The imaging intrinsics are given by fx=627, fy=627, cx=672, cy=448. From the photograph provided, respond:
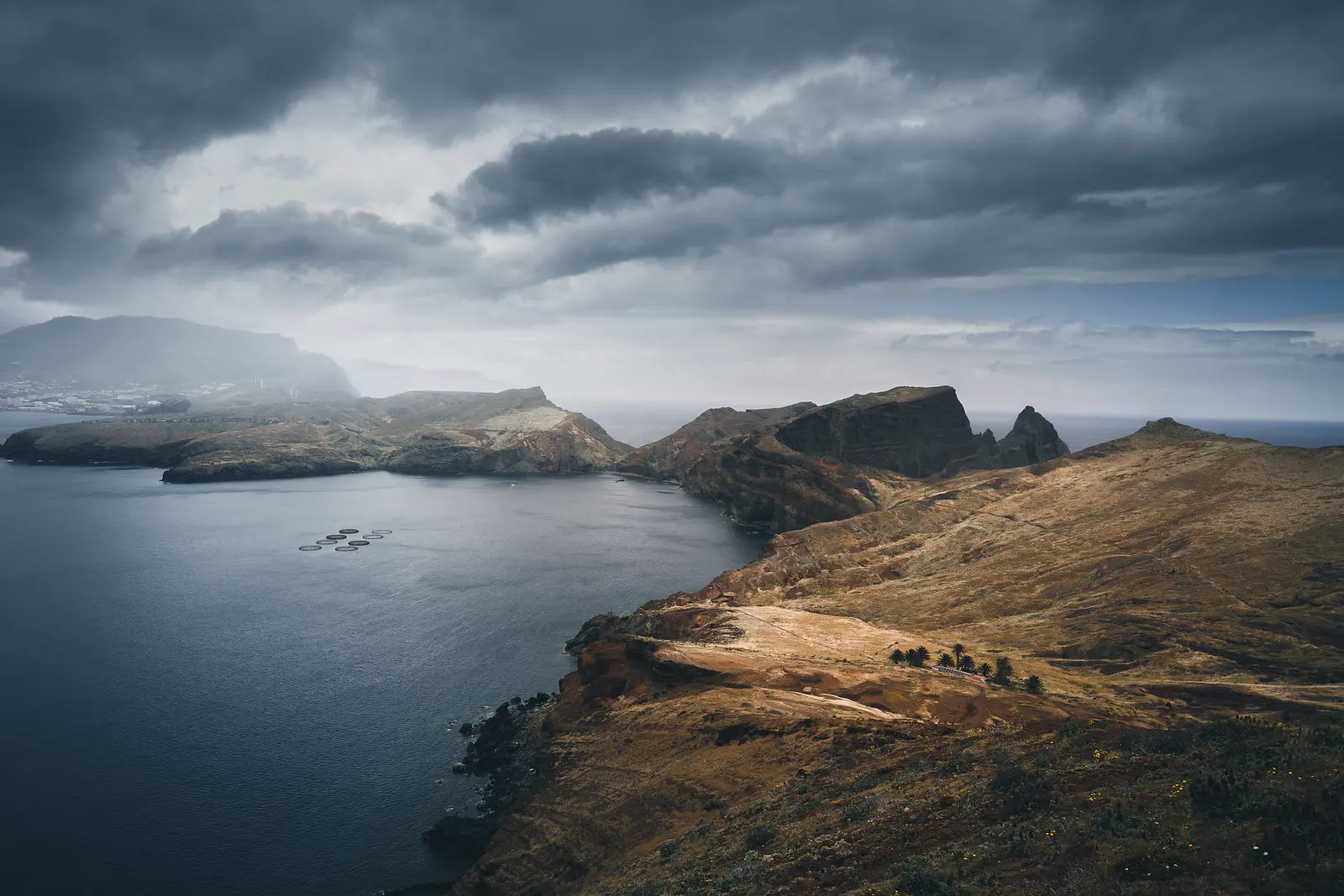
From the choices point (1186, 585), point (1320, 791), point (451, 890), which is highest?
point (1320, 791)

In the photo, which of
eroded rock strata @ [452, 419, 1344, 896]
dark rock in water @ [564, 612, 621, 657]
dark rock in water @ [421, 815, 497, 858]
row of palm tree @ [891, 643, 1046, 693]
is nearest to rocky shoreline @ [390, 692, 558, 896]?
dark rock in water @ [421, 815, 497, 858]

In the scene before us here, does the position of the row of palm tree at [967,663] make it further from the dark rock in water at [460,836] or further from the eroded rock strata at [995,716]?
the dark rock in water at [460,836]

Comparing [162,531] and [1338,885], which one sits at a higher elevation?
[1338,885]

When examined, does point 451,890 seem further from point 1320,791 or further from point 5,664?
point 5,664

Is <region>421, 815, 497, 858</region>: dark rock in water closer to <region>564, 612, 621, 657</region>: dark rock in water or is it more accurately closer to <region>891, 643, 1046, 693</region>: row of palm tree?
<region>564, 612, 621, 657</region>: dark rock in water

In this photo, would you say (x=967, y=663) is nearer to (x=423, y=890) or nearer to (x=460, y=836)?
(x=460, y=836)

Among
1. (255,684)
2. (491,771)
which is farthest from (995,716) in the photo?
(255,684)

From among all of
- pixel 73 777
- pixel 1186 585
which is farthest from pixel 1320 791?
pixel 73 777
